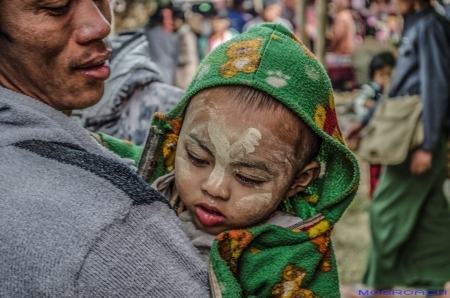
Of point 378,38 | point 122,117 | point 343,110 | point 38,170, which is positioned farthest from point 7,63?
point 378,38

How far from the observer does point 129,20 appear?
907cm

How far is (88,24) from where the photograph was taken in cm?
150

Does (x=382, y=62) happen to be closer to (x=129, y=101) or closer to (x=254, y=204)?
(x=129, y=101)

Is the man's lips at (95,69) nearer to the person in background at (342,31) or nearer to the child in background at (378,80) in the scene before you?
the child in background at (378,80)

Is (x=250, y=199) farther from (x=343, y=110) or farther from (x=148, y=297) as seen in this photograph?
(x=343, y=110)

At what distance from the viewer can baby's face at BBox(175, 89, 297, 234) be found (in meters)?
1.58

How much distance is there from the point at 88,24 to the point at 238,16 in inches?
452

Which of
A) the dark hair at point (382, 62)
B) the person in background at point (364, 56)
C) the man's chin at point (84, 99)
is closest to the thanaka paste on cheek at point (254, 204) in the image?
the man's chin at point (84, 99)

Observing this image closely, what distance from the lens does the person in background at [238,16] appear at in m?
12.4

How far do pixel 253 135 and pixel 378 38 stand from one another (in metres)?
11.5

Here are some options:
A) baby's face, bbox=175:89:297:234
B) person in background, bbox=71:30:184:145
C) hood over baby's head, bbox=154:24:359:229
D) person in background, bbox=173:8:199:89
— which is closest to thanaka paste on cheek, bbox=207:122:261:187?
baby's face, bbox=175:89:297:234

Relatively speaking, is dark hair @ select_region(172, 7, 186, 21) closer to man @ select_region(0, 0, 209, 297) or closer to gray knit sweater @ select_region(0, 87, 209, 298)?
man @ select_region(0, 0, 209, 297)

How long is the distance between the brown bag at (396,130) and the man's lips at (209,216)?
266 centimetres

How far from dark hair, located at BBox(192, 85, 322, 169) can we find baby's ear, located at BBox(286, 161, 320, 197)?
6 centimetres
